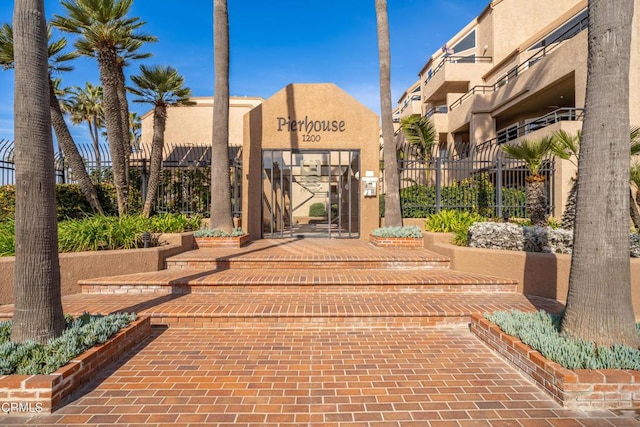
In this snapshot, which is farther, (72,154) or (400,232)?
(72,154)

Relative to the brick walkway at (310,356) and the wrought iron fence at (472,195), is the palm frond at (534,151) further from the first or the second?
the brick walkway at (310,356)

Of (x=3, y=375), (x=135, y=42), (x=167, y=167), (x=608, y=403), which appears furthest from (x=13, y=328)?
(x=135, y=42)

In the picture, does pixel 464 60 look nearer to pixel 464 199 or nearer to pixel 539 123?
pixel 539 123

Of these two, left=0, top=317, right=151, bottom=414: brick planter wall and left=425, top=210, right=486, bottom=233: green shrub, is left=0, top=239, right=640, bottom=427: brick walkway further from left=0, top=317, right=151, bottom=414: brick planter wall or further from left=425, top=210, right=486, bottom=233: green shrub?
left=425, top=210, right=486, bottom=233: green shrub

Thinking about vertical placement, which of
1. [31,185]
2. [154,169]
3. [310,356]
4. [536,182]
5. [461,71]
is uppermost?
[461,71]

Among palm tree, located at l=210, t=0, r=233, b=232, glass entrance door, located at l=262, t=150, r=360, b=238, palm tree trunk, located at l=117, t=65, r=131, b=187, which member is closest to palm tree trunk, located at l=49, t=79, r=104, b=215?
palm tree trunk, located at l=117, t=65, r=131, b=187

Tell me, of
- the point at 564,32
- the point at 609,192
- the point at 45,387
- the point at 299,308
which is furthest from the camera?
the point at 564,32

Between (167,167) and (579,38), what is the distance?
16.1 meters

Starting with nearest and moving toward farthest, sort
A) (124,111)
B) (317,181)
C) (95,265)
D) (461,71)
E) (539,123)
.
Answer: (95,265), (124,111), (317,181), (539,123), (461,71)

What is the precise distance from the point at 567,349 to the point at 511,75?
63.8ft

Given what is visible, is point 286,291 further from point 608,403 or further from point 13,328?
point 608,403

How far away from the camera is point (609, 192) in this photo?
10.2 ft

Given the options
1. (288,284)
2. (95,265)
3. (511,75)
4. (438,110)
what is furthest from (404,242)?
(438,110)

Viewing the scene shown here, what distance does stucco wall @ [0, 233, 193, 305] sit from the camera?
5207 mm
